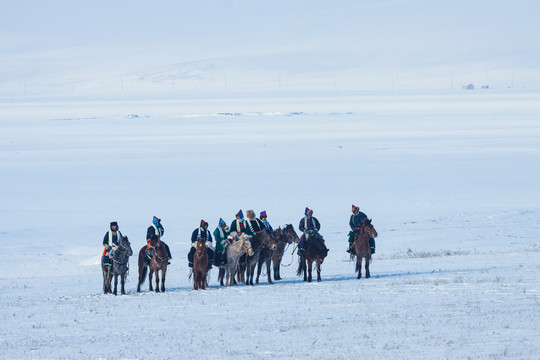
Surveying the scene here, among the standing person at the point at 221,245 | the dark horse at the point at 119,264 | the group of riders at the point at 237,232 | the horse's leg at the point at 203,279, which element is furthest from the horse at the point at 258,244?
the dark horse at the point at 119,264

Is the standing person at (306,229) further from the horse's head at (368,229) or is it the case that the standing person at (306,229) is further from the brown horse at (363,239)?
the horse's head at (368,229)

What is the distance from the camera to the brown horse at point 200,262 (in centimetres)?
1873

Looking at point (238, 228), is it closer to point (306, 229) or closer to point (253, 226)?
point (253, 226)

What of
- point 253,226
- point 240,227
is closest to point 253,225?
point 253,226

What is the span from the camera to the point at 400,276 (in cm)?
1955

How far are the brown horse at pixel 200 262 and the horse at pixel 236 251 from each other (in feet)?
2.36

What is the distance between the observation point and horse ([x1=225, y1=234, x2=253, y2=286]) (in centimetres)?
1911

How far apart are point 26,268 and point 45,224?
723cm

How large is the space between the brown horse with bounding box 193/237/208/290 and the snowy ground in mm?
462

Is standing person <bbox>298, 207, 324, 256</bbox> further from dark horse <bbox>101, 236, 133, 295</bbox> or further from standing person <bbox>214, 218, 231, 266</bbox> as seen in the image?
dark horse <bbox>101, 236, 133, 295</bbox>

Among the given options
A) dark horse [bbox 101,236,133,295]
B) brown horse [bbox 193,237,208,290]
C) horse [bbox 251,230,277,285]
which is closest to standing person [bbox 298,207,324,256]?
horse [bbox 251,230,277,285]

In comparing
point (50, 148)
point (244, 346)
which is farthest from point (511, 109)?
point (244, 346)

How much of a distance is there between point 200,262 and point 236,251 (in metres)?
0.87

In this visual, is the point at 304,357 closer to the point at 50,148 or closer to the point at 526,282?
the point at 526,282
